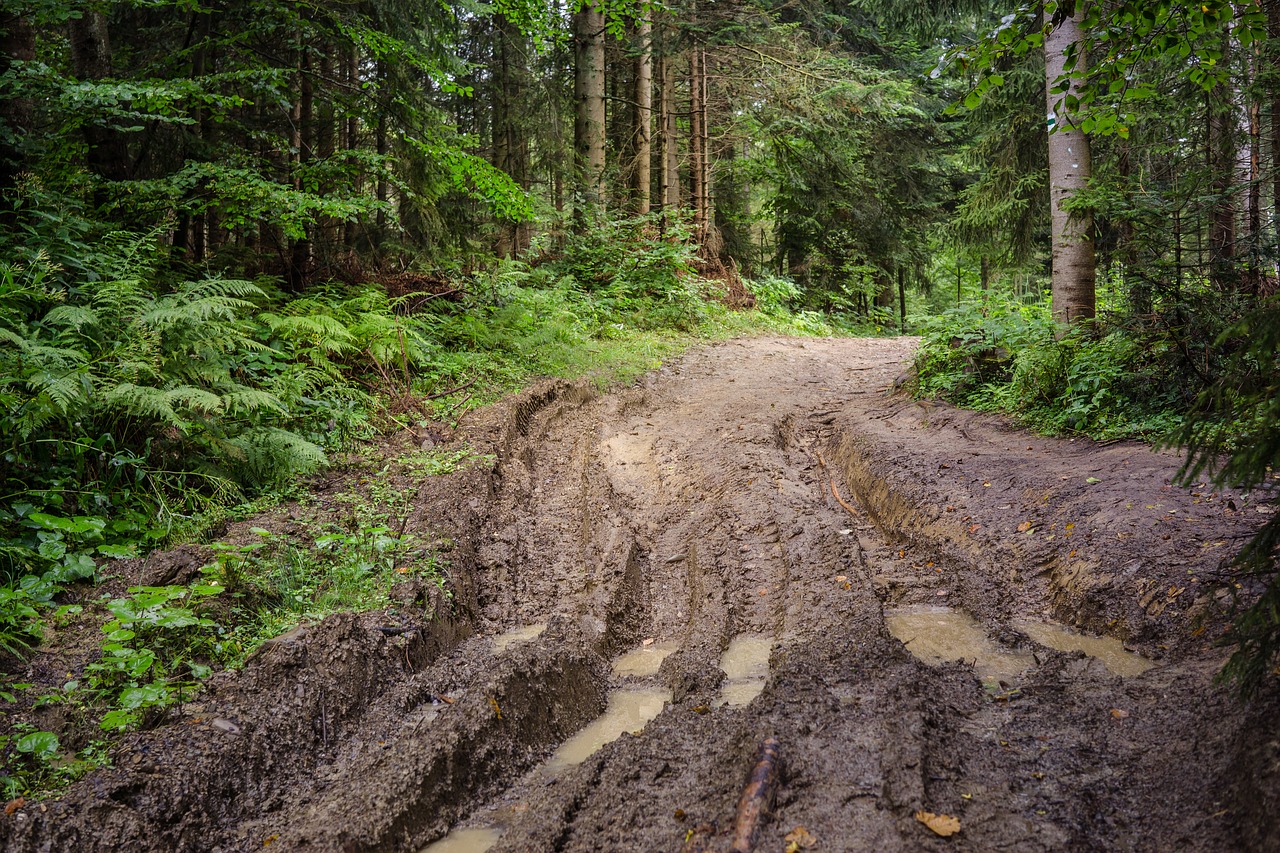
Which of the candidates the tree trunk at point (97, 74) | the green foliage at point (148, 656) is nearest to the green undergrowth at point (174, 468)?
the green foliage at point (148, 656)

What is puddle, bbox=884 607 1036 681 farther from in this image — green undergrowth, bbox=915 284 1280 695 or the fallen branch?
the fallen branch

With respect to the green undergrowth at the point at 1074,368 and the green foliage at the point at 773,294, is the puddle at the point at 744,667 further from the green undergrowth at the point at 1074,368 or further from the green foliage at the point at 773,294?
the green foliage at the point at 773,294

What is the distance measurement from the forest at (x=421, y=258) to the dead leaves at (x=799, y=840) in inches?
52.1

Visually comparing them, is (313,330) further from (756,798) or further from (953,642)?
(756,798)

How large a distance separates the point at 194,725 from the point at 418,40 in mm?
9793

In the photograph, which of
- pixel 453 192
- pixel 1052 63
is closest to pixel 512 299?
pixel 453 192

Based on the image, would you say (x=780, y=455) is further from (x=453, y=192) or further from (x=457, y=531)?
(x=453, y=192)

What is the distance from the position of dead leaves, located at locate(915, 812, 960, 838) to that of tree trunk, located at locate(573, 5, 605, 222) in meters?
14.3

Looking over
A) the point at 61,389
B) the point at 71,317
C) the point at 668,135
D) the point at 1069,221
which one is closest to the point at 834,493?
the point at 1069,221

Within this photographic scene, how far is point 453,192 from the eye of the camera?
12.0 metres

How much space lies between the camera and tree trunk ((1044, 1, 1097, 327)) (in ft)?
23.5

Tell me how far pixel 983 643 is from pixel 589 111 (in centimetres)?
1413

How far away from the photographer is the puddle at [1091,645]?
3.46m

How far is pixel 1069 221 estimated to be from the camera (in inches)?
288
